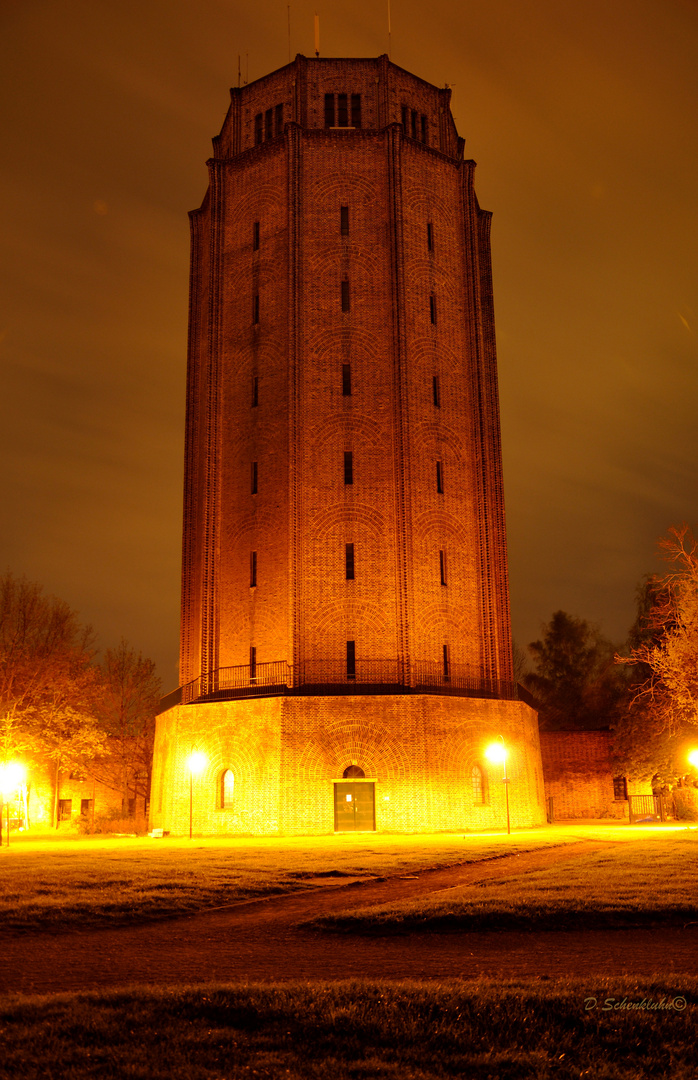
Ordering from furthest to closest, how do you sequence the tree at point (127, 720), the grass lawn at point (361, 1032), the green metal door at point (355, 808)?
the tree at point (127, 720) < the green metal door at point (355, 808) < the grass lawn at point (361, 1032)

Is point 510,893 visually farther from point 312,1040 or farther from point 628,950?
point 312,1040

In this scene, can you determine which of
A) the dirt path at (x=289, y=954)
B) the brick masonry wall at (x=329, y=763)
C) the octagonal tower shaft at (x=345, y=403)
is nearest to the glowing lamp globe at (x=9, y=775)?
the brick masonry wall at (x=329, y=763)

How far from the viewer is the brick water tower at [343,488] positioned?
35.3 metres

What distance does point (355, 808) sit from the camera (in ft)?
114

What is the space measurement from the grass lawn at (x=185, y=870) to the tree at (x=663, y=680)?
5501 millimetres

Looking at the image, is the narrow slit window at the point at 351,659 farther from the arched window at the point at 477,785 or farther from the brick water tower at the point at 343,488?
the arched window at the point at 477,785

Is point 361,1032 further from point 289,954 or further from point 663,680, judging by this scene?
point 663,680

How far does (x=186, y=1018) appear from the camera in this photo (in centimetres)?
746

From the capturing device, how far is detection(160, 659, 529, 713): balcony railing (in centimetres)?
3678

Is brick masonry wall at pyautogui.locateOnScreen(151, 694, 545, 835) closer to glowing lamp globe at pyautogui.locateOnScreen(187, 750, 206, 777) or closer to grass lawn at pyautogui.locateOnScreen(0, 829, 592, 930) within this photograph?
glowing lamp globe at pyautogui.locateOnScreen(187, 750, 206, 777)

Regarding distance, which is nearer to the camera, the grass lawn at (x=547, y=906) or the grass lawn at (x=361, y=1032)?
the grass lawn at (x=361, y=1032)

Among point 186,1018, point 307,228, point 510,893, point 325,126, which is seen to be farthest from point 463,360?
point 186,1018

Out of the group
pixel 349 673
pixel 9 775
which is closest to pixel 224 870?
pixel 9 775

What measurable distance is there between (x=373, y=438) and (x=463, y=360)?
6.49 meters
